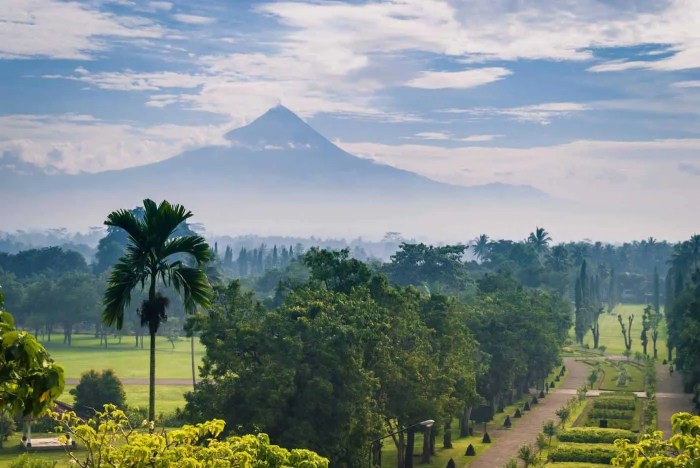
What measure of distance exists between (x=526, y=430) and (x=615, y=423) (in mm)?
7650

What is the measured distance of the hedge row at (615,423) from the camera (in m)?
75.6

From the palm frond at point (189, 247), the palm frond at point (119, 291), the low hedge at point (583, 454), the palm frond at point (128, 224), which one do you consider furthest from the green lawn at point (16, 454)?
the palm frond at point (128, 224)

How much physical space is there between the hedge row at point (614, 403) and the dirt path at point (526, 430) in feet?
14.6

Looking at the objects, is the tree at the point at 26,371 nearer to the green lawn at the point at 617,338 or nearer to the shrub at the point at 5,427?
the shrub at the point at 5,427

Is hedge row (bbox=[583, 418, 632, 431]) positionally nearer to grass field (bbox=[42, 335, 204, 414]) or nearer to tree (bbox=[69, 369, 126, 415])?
grass field (bbox=[42, 335, 204, 414])

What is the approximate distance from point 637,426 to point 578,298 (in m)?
73.9

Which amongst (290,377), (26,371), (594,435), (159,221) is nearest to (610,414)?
(594,435)

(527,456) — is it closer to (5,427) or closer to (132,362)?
(5,427)

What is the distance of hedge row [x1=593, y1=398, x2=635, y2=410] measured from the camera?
85.2 m

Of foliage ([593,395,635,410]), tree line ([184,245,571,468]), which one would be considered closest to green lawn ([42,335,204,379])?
foliage ([593,395,635,410])

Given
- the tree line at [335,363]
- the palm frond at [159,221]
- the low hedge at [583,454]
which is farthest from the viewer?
the low hedge at [583,454]

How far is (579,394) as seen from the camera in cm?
9169

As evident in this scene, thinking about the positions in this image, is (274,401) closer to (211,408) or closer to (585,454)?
(211,408)

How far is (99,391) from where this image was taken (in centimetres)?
7538
